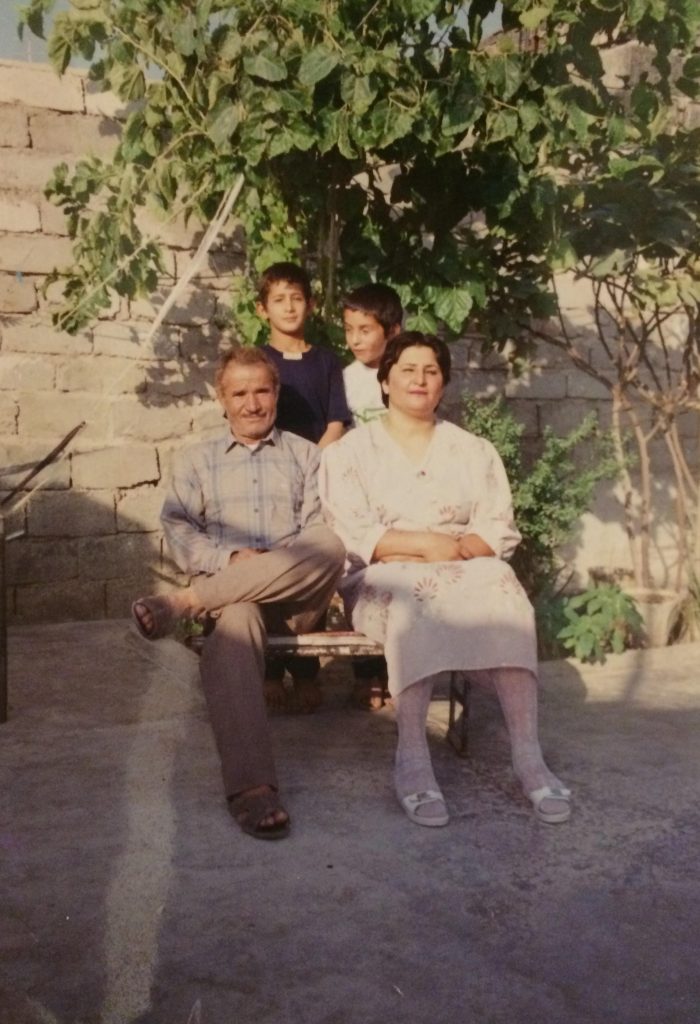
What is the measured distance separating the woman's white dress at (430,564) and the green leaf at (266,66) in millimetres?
1229

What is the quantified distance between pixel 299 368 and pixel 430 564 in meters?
1.29

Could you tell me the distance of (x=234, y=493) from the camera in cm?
339

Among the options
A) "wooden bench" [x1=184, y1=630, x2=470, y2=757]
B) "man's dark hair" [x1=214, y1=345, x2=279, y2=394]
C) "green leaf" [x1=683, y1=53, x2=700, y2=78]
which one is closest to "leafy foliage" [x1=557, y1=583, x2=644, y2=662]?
"wooden bench" [x1=184, y1=630, x2=470, y2=757]

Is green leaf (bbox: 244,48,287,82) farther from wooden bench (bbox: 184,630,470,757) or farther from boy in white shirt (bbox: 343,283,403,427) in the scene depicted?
wooden bench (bbox: 184,630,470,757)

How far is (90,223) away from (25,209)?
52cm

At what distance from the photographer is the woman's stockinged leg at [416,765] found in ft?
8.90

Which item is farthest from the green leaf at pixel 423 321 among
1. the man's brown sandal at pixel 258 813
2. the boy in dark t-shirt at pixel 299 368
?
the man's brown sandal at pixel 258 813

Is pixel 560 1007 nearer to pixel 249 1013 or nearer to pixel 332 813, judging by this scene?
pixel 249 1013

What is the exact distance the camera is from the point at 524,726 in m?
2.89

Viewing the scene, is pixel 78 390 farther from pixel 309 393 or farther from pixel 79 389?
pixel 309 393

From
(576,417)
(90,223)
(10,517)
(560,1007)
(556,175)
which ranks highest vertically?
(556,175)

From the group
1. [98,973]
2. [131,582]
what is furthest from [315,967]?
[131,582]

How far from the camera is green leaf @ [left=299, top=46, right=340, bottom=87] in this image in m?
3.31

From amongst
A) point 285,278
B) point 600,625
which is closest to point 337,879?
point 285,278
